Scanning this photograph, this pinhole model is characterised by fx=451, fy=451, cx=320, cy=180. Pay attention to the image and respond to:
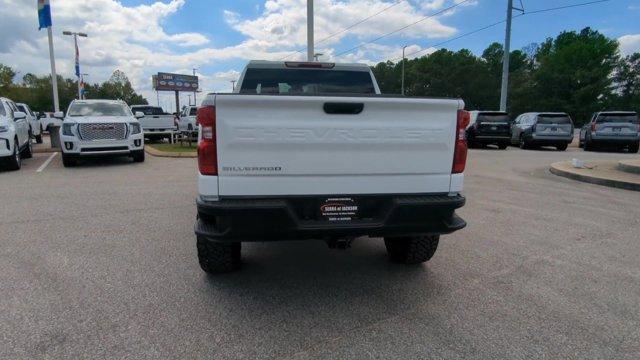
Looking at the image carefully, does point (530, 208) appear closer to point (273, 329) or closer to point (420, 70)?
point (273, 329)

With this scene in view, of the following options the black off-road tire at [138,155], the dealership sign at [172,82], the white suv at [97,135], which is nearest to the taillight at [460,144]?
the white suv at [97,135]

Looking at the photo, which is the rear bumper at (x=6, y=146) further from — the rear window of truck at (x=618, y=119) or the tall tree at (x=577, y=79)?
the tall tree at (x=577, y=79)

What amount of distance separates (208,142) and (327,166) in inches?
34.3

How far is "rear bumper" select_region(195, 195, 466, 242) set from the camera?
318cm

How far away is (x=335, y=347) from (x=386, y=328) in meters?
0.47

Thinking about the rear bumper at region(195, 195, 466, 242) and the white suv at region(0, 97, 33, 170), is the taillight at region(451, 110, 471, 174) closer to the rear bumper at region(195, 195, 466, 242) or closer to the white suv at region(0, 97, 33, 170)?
the rear bumper at region(195, 195, 466, 242)

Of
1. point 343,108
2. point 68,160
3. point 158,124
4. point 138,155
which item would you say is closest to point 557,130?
point 138,155

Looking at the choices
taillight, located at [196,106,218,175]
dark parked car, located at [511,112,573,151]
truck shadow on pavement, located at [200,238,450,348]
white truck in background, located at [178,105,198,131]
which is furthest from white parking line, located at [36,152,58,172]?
dark parked car, located at [511,112,573,151]

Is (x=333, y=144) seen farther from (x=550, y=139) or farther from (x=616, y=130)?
(x=616, y=130)

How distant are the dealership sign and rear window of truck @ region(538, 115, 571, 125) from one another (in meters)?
63.6

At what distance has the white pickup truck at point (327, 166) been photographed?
3.17m

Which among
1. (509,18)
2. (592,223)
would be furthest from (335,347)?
(509,18)

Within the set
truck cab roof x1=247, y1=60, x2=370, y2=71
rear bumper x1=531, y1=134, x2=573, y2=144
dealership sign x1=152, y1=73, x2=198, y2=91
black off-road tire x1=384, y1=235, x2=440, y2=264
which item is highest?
dealership sign x1=152, y1=73, x2=198, y2=91

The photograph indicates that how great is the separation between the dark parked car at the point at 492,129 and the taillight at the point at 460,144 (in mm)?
17402
